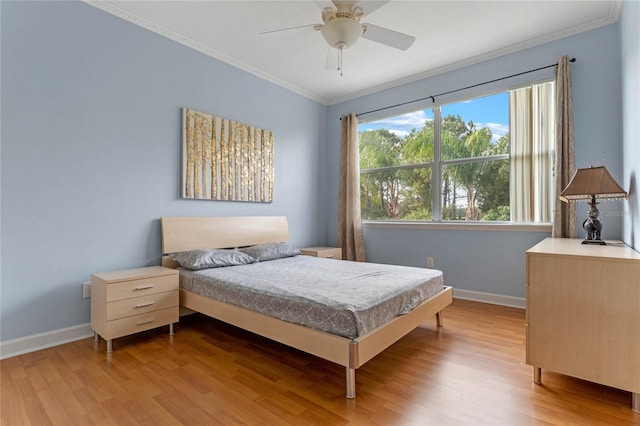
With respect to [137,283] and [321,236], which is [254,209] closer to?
[321,236]

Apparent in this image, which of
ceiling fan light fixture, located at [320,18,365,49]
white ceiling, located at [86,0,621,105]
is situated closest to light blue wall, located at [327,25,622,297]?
white ceiling, located at [86,0,621,105]

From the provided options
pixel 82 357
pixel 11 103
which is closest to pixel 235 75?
pixel 11 103

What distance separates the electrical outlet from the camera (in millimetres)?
2562

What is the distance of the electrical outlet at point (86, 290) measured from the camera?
2.56 m

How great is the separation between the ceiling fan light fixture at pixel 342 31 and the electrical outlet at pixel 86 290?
9.07 feet

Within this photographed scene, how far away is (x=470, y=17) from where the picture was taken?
110 inches

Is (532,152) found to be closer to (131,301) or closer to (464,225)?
Answer: (464,225)

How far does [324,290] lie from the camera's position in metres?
2.12

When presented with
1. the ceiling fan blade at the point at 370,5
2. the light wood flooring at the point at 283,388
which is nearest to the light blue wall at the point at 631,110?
the light wood flooring at the point at 283,388

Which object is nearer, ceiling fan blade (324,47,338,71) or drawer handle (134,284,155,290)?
drawer handle (134,284,155,290)

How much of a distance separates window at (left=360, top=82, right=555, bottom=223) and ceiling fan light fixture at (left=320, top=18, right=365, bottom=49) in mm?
2087

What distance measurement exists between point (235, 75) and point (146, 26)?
3.30ft

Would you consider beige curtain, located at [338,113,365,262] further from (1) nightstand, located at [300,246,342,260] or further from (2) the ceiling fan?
(2) the ceiling fan

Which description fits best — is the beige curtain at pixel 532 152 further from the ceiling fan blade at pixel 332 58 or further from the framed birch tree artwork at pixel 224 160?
the framed birch tree artwork at pixel 224 160
